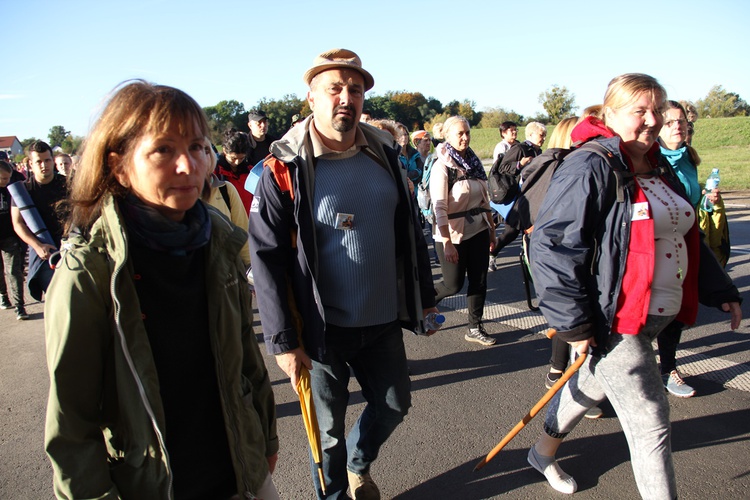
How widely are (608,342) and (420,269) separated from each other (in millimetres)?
935

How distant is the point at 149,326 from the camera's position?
58.6 inches

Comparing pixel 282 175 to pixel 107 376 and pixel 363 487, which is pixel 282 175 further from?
pixel 363 487

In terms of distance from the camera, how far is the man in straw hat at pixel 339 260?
2383 mm

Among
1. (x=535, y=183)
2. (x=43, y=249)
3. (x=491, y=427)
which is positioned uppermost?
(x=535, y=183)

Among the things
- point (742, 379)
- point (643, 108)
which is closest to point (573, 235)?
point (643, 108)

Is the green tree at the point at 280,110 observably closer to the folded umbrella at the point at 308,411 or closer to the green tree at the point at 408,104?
the green tree at the point at 408,104

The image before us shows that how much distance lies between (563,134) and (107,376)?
320cm

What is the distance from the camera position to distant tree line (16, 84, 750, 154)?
52.1 m

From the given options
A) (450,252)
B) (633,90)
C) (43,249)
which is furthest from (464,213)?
(43,249)

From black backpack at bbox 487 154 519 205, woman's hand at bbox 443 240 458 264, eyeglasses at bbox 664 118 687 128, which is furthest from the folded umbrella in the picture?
eyeglasses at bbox 664 118 687 128

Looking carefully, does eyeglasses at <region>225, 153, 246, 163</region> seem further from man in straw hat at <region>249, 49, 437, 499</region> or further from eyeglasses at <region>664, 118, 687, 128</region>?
eyeglasses at <region>664, 118, 687, 128</region>

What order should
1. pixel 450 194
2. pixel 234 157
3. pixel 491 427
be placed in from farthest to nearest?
pixel 234 157 → pixel 450 194 → pixel 491 427

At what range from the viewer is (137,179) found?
1.48 meters

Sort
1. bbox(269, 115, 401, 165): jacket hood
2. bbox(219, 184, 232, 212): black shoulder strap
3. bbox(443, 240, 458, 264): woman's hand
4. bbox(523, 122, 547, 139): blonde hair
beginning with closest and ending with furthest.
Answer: bbox(269, 115, 401, 165): jacket hood → bbox(219, 184, 232, 212): black shoulder strap → bbox(443, 240, 458, 264): woman's hand → bbox(523, 122, 547, 139): blonde hair
